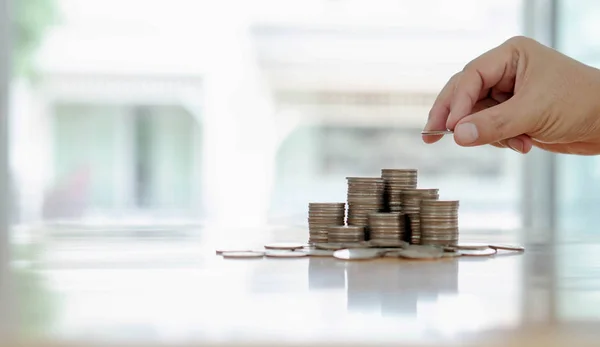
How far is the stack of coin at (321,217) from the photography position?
56.0 inches

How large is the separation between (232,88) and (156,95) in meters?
2.00

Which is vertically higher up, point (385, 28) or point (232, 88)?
point (385, 28)

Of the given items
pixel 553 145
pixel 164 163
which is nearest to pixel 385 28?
pixel 164 163

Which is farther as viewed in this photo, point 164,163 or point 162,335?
point 164,163

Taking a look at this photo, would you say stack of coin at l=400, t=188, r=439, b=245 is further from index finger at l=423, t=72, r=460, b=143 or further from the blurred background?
the blurred background

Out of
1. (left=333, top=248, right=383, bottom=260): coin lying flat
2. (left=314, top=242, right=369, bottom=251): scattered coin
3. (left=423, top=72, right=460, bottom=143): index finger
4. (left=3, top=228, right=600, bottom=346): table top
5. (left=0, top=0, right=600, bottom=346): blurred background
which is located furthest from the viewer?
(left=0, top=0, right=600, bottom=346): blurred background

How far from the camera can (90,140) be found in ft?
48.2

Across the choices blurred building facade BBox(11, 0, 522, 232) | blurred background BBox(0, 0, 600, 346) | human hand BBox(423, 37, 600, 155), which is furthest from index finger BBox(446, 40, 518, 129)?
blurred building facade BBox(11, 0, 522, 232)

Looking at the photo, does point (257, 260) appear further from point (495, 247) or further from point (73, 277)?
point (495, 247)

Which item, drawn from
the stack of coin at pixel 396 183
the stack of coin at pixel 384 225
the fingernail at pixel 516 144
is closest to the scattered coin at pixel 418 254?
the stack of coin at pixel 384 225

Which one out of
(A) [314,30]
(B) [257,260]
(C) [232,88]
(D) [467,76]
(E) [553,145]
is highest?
(A) [314,30]

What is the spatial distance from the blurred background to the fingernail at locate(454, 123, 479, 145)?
7.89 metres

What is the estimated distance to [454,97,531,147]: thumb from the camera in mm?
1229

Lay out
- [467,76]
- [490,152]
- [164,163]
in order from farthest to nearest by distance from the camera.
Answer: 1. [490,152]
2. [164,163]
3. [467,76]
